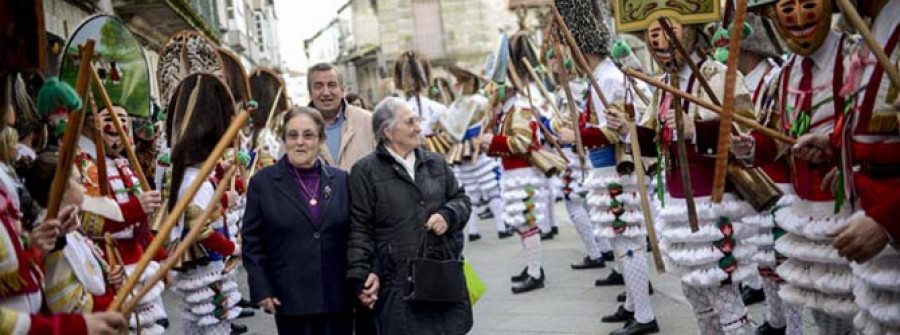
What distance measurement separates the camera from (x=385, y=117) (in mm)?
5086

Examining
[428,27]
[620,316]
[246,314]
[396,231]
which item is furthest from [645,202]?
[428,27]

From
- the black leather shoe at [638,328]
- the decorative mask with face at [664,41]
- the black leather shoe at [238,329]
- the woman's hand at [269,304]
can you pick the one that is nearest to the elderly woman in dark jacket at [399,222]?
the woman's hand at [269,304]

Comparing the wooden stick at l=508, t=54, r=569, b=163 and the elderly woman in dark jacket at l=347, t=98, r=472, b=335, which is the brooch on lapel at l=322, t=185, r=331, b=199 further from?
the wooden stick at l=508, t=54, r=569, b=163

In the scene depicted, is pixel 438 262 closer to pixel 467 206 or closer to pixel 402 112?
pixel 467 206

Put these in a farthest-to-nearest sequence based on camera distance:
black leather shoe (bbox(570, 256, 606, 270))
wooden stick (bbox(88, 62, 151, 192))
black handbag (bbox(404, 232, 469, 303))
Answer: black leather shoe (bbox(570, 256, 606, 270)) → black handbag (bbox(404, 232, 469, 303)) → wooden stick (bbox(88, 62, 151, 192))

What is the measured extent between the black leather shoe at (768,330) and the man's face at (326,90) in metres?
3.24

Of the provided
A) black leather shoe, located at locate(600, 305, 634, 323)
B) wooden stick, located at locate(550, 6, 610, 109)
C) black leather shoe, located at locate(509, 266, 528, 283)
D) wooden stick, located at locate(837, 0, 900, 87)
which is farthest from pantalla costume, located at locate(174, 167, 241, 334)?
wooden stick, located at locate(837, 0, 900, 87)

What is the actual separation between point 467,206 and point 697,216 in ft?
4.12

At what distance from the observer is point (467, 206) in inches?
200

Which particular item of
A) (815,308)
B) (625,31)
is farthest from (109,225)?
(815,308)

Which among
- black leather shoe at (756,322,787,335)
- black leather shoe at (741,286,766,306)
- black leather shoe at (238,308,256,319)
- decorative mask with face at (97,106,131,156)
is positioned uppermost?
decorative mask with face at (97,106,131,156)

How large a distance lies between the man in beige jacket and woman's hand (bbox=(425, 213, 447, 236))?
4.82ft

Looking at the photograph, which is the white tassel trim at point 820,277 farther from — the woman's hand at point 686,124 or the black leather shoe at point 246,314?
the black leather shoe at point 246,314

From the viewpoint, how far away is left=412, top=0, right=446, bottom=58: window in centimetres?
4131
